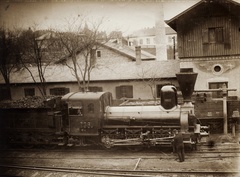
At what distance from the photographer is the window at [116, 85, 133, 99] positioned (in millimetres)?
23438

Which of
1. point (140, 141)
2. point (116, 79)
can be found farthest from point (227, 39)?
point (140, 141)

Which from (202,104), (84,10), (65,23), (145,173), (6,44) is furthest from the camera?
(65,23)

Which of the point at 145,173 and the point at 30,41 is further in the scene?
the point at 30,41

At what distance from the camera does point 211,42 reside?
19.2 m

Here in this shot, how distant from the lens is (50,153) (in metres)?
14.8

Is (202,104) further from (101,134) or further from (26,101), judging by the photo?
(26,101)

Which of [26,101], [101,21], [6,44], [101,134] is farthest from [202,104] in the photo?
[6,44]

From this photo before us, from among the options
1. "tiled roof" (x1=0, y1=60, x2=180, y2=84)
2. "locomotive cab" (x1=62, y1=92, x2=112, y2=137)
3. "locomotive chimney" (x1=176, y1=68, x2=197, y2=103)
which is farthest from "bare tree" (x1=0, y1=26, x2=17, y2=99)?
→ "locomotive chimney" (x1=176, y1=68, x2=197, y2=103)

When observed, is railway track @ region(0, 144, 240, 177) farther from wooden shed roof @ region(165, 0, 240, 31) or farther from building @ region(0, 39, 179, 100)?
wooden shed roof @ region(165, 0, 240, 31)

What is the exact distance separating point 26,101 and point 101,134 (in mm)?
5527

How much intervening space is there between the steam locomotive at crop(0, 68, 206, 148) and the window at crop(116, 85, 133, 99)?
821cm

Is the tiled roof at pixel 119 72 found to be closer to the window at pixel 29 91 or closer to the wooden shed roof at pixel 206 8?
the window at pixel 29 91

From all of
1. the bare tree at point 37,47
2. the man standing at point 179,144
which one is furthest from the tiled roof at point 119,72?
the man standing at point 179,144

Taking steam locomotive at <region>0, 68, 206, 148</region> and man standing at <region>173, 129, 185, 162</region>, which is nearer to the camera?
man standing at <region>173, 129, 185, 162</region>
